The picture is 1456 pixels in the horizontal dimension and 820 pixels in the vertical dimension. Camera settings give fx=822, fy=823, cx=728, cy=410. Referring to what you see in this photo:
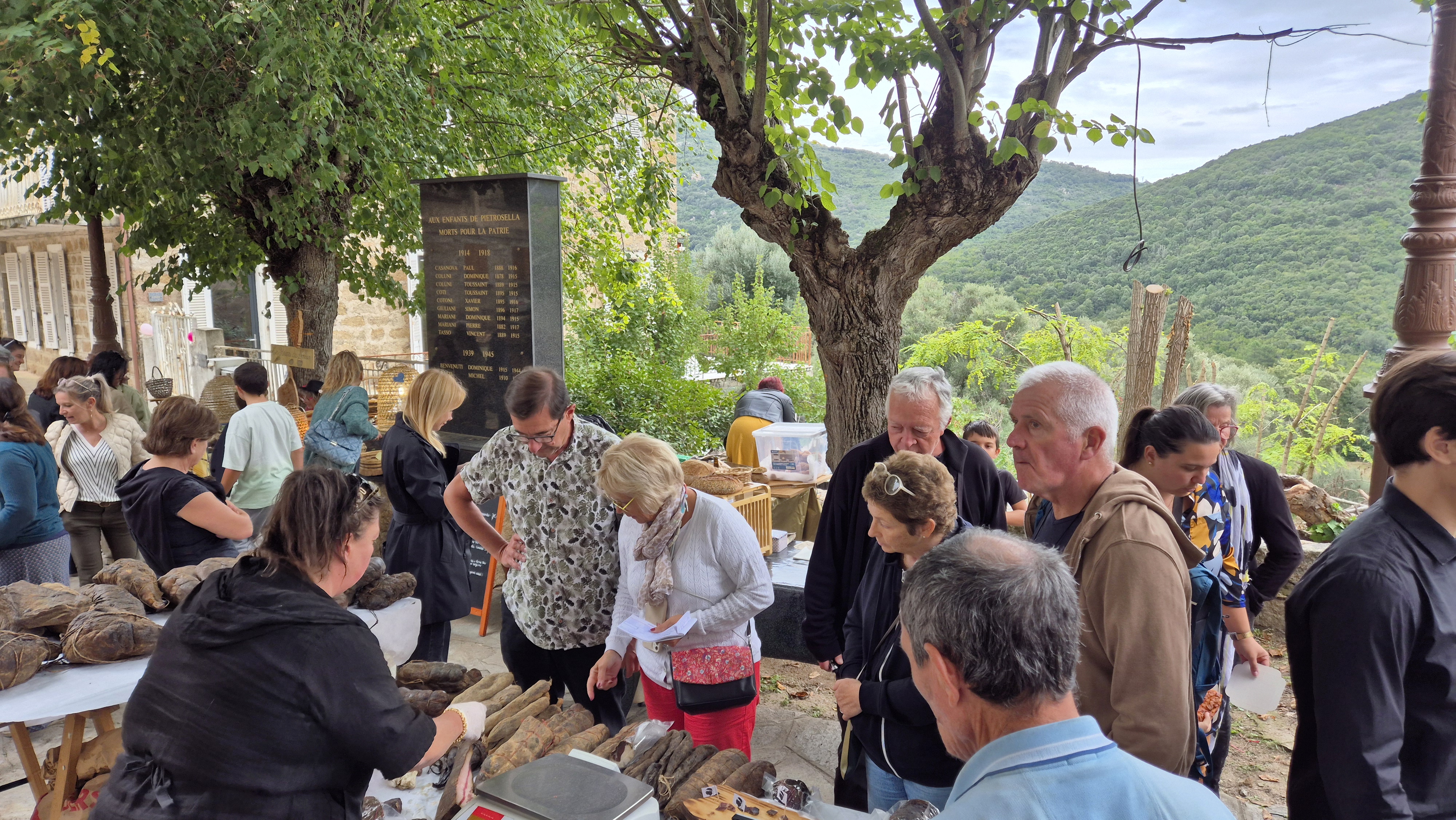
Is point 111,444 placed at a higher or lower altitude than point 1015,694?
lower

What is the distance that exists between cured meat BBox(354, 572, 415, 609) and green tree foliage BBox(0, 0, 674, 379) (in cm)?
366

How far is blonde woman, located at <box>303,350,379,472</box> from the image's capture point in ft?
19.0

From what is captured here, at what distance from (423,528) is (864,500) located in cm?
234

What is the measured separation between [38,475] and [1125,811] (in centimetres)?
524

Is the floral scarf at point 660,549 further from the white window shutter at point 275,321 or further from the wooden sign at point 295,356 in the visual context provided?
the white window shutter at point 275,321

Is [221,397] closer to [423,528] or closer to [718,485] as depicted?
[423,528]

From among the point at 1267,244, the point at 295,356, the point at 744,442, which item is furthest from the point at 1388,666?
the point at 1267,244

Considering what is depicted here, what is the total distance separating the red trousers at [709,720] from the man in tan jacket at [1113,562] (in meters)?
1.47

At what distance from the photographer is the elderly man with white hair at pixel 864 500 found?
120 inches

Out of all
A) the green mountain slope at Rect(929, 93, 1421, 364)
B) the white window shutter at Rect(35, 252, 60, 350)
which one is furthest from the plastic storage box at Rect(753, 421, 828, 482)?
the white window shutter at Rect(35, 252, 60, 350)

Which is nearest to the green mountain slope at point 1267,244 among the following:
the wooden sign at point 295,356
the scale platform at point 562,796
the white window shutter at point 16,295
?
the wooden sign at point 295,356

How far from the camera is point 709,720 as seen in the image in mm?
3064

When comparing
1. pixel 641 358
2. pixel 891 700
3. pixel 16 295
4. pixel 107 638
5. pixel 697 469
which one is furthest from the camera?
pixel 16 295

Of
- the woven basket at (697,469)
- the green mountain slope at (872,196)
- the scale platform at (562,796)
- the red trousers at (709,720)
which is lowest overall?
the red trousers at (709,720)
